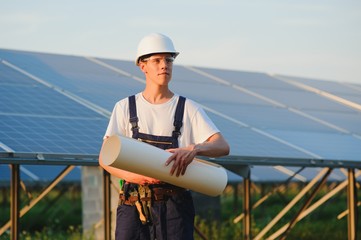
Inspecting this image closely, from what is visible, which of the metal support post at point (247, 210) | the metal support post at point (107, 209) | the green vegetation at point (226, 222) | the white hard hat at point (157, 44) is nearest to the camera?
the white hard hat at point (157, 44)

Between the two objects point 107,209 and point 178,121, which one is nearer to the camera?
point 178,121

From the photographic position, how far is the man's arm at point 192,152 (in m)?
5.84

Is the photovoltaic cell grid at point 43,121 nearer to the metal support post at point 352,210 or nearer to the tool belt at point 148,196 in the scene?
the metal support post at point 352,210

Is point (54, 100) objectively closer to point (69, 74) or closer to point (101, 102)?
point (101, 102)

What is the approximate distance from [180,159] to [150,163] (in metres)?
0.17

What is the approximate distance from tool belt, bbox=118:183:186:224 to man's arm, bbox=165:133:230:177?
0.24m

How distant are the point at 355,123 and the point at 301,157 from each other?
14.1 feet

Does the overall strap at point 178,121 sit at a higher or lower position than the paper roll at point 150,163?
higher

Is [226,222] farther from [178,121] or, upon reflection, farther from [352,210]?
[178,121]

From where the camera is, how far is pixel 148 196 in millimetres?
6086

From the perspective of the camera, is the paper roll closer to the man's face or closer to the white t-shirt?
the white t-shirt

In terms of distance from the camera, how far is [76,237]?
16.8m

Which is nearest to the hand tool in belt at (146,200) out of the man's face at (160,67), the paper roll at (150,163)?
the paper roll at (150,163)

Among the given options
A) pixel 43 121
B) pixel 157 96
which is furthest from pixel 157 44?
pixel 43 121
